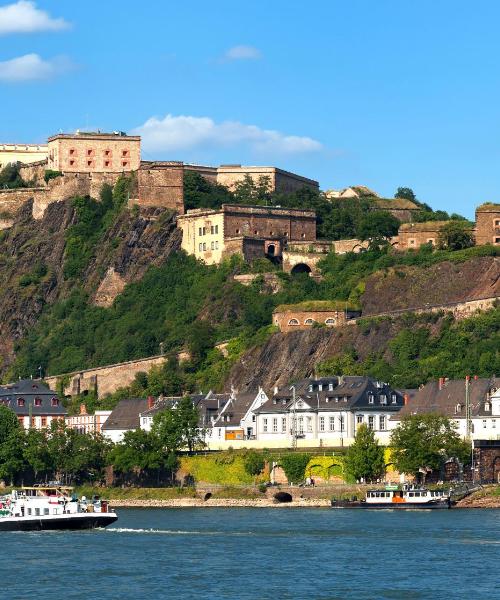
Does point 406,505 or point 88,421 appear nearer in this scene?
point 406,505

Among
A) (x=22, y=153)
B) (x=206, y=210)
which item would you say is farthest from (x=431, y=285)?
(x=22, y=153)

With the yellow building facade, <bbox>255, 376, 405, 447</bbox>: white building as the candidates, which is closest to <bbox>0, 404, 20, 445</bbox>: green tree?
<bbox>255, 376, 405, 447</bbox>: white building

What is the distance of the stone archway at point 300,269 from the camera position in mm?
151000

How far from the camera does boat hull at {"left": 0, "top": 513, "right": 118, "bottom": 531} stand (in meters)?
93.4

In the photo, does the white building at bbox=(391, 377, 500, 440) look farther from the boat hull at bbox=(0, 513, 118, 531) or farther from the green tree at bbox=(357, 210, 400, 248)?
the green tree at bbox=(357, 210, 400, 248)

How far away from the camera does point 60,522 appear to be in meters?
93.7

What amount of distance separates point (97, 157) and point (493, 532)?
291ft

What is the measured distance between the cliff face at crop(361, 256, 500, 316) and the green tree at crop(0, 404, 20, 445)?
1172 inches

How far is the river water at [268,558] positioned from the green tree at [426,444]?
544 cm

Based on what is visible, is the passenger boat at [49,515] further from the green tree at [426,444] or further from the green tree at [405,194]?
the green tree at [405,194]

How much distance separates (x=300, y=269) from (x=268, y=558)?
249 ft

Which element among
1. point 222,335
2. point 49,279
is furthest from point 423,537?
point 49,279

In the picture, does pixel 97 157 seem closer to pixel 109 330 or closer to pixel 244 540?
pixel 109 330

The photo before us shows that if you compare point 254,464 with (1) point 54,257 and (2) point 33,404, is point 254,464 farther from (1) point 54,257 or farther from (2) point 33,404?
(1) point 54,257
